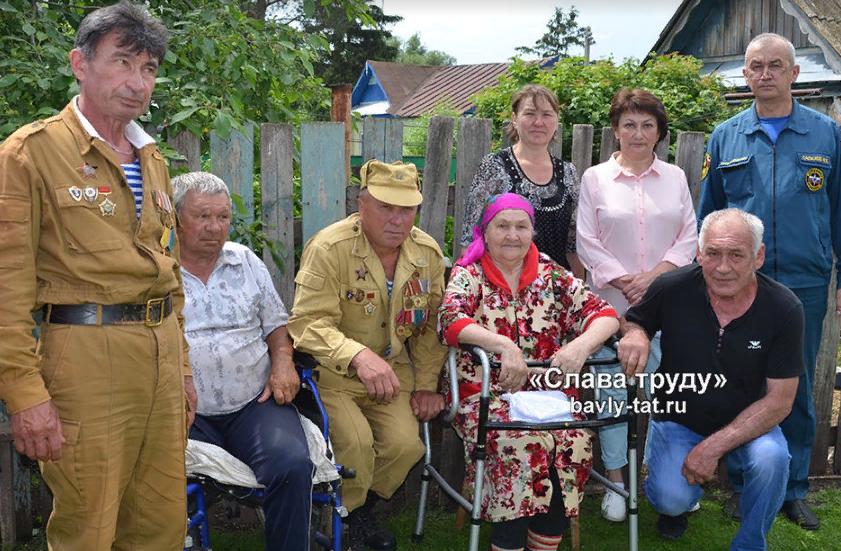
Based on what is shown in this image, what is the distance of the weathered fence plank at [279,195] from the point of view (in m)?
4.08

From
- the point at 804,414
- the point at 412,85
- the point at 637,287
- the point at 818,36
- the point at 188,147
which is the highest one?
the point at 412,85

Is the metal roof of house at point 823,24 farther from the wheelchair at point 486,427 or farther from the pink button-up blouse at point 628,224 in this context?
the wheelchair at point 486,427

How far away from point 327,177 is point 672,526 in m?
2.54

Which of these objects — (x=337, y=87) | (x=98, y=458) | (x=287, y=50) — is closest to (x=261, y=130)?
(x=287, y=50)

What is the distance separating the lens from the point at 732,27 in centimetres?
1617

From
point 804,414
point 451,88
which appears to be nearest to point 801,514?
point 804,414

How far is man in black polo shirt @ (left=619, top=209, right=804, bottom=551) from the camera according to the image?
3.44 meters

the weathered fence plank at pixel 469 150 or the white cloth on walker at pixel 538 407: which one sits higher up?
the weathered fence plank at pixel 469 150

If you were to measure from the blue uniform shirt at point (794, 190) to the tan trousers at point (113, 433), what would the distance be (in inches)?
119

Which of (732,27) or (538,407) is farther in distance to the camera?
(732,27)

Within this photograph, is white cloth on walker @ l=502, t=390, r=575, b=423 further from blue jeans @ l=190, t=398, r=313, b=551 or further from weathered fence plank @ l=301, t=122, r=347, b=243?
weathered fence plank @ l=301, t=122, r=347, b=243

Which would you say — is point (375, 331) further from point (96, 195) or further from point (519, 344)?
point (96, 195)

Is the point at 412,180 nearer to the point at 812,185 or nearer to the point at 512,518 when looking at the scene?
the point at 512,518

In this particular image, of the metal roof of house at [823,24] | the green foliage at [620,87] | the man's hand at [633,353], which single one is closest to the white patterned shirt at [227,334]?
the man's hand at [633,353]
